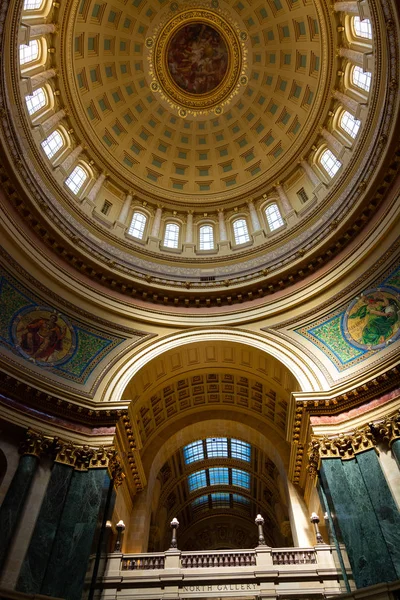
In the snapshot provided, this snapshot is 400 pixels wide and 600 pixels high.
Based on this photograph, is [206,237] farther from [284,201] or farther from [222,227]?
[284,201]

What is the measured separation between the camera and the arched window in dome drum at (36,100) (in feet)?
71.3

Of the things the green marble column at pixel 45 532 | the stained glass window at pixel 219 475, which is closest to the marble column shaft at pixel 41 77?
the green marble column at pixel 45 532

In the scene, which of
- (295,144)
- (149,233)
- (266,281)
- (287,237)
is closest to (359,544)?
(266,281)

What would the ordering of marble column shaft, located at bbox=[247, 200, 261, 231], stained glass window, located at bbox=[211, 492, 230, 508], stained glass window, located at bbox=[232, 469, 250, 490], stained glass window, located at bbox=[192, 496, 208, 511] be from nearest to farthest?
marble column shaft, located at bbox=[247, 200, 261, 231] < stained glass window, located at bbox=[232, 469, 250, 490] < stained glass window, located at bbox=[192, 496, 208, 511] < stained glass window, located at bbox=[211, 492, 230, 508]

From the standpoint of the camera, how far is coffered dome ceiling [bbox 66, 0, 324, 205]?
85.9ft

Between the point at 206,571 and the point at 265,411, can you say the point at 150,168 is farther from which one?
the point at 206,571

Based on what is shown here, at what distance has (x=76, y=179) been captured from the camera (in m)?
24.7

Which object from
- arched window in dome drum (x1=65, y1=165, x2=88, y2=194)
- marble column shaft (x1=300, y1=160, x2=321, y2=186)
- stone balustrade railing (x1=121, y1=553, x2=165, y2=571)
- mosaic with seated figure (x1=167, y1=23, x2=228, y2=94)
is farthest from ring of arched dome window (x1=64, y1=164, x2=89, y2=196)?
stone balustrade railing (x1=121, y1=553, x2=165, y2=571)

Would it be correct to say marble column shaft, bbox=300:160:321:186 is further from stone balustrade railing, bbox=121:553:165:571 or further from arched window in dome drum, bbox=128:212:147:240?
stone balustrade railing, bbox=121:553:165:571

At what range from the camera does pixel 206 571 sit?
45.5 feet

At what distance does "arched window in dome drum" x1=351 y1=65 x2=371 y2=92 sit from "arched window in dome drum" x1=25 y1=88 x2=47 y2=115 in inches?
679

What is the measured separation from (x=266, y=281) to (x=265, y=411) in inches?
281

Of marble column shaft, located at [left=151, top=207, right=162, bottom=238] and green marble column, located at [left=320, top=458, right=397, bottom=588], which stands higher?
marble column shaft, located at [left=151, top=207, right=162, bottom=238]

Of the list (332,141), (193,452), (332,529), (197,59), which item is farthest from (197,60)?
(332,529)
